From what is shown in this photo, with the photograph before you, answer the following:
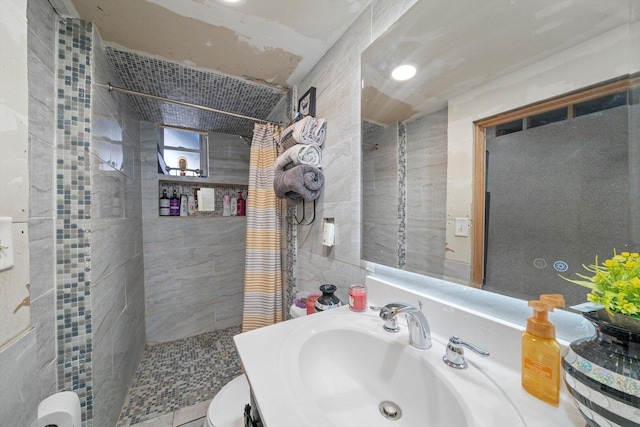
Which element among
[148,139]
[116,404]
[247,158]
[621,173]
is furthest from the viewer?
[247,158]

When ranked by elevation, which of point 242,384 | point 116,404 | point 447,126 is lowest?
point 116,404

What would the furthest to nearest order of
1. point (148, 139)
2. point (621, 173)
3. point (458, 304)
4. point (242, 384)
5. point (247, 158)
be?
point (247, 158) < point (148, 139) < point (242, 384) < point (458, 304) < point (621, 173)

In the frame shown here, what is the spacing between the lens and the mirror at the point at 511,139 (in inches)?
17.8

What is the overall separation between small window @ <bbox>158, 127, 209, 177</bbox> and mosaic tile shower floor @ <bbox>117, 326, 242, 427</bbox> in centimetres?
169

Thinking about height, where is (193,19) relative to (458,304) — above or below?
above

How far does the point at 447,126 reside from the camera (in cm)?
73

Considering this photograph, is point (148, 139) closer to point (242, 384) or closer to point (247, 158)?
point (247, 158)

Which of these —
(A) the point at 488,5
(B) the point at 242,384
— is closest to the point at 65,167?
(B) the point at 242,384

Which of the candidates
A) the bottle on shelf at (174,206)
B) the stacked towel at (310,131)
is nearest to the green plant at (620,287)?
the stacked towel at (310,131)

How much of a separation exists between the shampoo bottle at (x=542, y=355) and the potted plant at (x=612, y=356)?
0.08 meters

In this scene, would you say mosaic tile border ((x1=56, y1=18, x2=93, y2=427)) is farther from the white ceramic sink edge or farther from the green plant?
the green plant

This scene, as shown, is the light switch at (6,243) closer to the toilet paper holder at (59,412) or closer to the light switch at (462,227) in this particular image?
the toilet paper holder at (59,412)

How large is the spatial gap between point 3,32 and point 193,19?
2.61ft

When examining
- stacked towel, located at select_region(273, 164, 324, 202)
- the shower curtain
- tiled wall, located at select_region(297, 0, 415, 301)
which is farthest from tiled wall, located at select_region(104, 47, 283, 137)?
stacked towel, located at select_region(273, 164, 324, 202)
